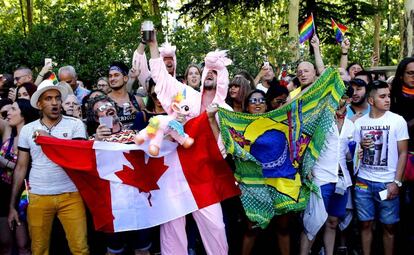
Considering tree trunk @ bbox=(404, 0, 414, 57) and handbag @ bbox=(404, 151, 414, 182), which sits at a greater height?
tree trunk @ bbox=(404, 0, 414, 57)

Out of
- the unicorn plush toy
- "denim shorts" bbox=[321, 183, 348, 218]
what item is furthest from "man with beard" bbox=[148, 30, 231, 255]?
"denim shorts" bbox=[321, 183, 348, 218]

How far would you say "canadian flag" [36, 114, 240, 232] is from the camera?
17.7 feet

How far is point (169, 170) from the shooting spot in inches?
215

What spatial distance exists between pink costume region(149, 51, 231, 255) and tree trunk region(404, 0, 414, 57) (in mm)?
7941

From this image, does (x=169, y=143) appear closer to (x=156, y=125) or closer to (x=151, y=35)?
(x=156, y=125)

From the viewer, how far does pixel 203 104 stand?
19.3ft

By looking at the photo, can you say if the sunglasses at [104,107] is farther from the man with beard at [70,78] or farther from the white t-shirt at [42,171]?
the man with beard at [70,78]

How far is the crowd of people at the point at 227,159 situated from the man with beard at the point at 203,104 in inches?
0.4

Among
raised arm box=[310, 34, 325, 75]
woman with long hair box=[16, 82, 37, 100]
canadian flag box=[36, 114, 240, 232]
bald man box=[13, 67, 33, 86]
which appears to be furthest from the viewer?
bald man box=[13, 67, 33, 86]

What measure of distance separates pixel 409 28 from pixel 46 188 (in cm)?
1004

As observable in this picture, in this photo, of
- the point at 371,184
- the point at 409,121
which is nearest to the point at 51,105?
the point at 371,184

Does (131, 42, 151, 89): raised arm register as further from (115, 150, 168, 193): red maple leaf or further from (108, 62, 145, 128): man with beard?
(115, 150, 168, 193): red maple leaf

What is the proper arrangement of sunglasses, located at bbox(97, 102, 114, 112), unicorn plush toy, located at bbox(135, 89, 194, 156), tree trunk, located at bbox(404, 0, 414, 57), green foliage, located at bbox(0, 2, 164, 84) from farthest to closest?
tree trunk, located at bbox(404, 0, 414, 57) → green foliage, located at bbox(0, 2, 164, 84) → sunglasses, located at bbox(97, 102, 114, 112) → unicorn plush toy, located at bbox(135, 89, 194, 156)

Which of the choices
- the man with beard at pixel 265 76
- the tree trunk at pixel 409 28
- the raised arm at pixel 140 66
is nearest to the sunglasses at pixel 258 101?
the raised arm at pixel 140 66
